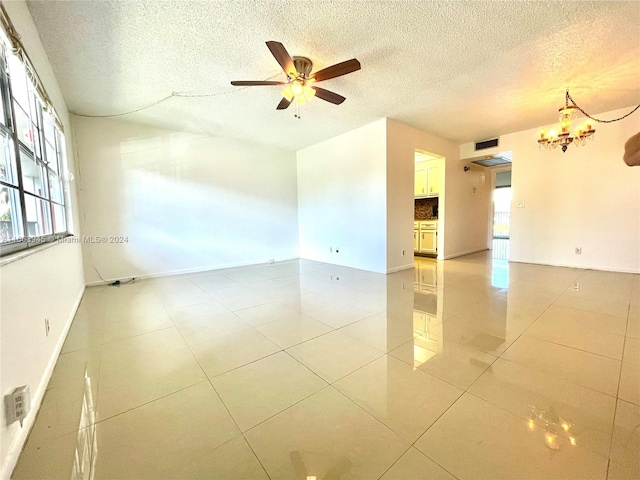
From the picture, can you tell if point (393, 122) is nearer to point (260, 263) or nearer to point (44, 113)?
point (260, 263)

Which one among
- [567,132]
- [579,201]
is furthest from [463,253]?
[567,132]

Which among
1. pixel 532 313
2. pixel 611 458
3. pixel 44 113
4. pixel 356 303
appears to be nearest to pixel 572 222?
pixel 532 313

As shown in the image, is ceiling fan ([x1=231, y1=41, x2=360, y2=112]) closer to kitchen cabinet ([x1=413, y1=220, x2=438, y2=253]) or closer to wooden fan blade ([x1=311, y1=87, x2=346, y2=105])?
wooden fan blade ([x1=311, y1=87, x2=346, y2=105])

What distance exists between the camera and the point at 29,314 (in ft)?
4.99

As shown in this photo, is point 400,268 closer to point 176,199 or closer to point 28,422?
point 176,199

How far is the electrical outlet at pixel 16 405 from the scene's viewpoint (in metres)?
1.12

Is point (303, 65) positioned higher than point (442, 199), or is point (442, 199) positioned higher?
point (303, 65)

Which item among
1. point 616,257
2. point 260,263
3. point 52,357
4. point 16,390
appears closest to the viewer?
point 16,390

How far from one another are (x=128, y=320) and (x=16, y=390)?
1643mm

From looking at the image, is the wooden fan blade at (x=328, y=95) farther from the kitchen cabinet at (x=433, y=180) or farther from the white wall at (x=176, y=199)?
the kitchen cabinet at (x=433, y=180)

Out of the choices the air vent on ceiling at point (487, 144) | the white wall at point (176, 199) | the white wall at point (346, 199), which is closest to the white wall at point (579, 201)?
the air vent on ceiling at point (487, 144)

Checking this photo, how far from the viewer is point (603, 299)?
2.99 meters

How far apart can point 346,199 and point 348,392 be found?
4.10m

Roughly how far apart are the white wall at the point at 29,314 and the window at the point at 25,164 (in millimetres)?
173
